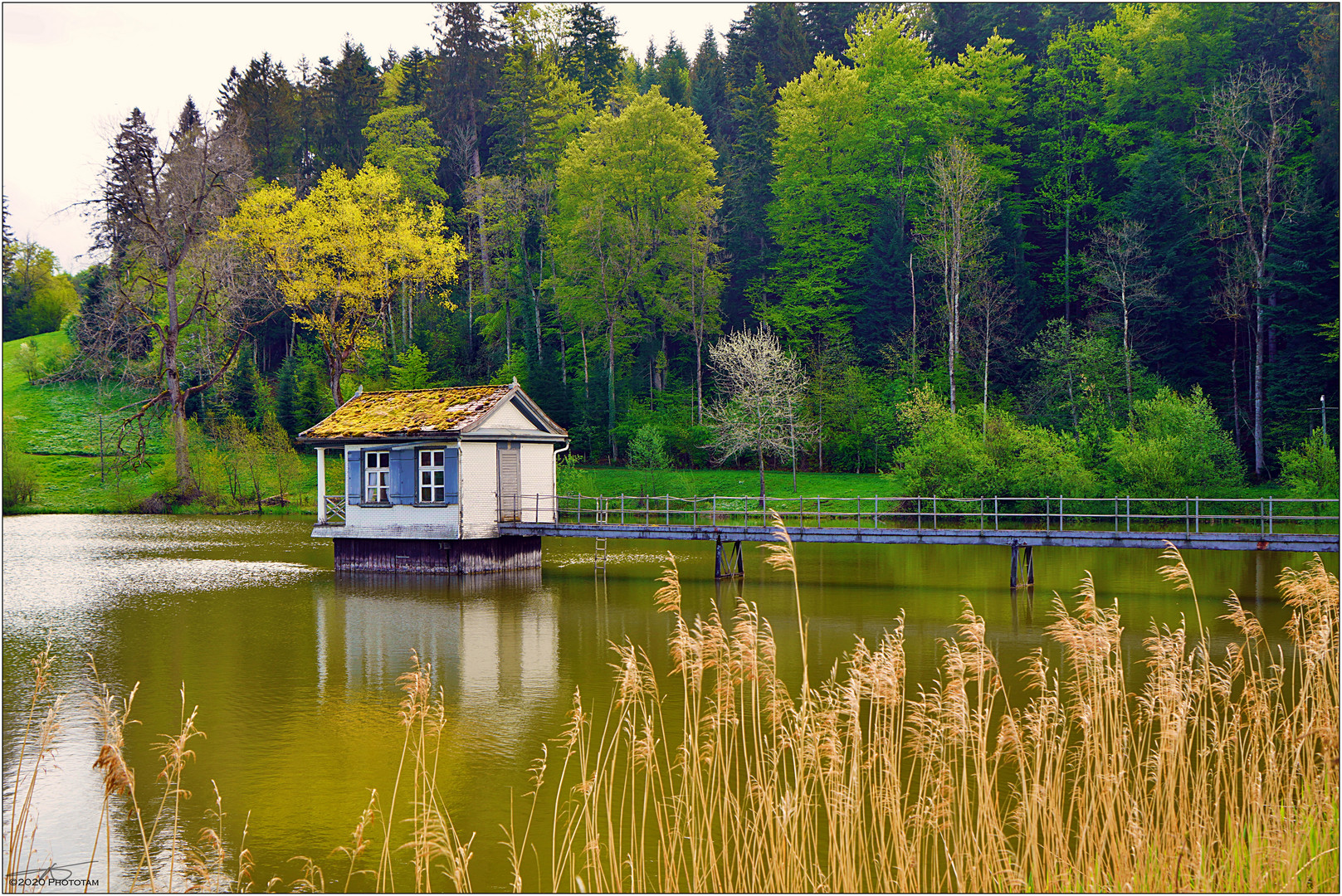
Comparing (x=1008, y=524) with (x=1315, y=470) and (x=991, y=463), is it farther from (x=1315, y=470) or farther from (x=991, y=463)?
(x=1315, y=470)

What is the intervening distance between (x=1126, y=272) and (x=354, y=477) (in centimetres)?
2986

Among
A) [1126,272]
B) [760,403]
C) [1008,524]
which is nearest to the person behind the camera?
[1008,524]

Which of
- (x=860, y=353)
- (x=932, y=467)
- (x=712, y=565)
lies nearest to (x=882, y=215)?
(x=860, y=353)

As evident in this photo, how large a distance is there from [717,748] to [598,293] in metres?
45.0

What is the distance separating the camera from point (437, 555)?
27.7 m

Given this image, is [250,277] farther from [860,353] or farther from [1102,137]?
[1102,137]

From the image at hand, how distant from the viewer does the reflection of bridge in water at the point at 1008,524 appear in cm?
2203

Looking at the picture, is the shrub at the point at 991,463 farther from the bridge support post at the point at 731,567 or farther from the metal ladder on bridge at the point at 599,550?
the metal ladder on bridge at the point at 599,550

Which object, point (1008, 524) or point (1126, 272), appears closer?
point (1008, 524)

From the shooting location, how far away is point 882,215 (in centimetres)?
5009

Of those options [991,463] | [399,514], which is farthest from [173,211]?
[991,463]

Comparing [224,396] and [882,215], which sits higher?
[882,215]

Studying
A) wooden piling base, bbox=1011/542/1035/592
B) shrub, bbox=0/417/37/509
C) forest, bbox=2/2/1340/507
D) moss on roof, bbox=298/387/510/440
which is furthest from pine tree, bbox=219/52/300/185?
wooden piling base, bbox=1011/542/1035/592

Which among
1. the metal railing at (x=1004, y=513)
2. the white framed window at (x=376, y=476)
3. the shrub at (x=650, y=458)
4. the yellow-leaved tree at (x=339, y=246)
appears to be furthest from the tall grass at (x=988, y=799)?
the yellow-leaved tree at (x=339, y=246)
